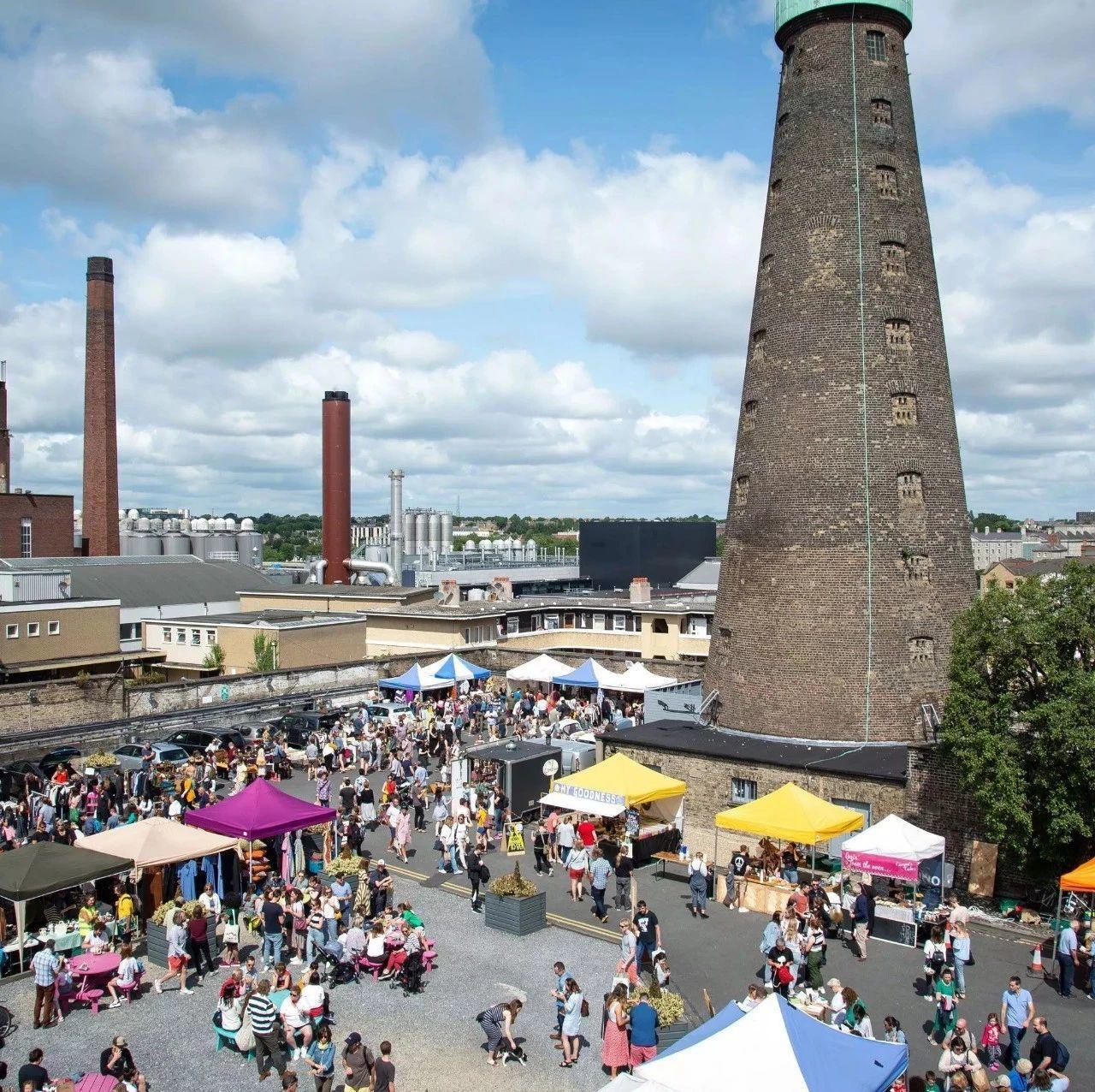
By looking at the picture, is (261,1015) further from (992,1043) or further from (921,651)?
(921,651)

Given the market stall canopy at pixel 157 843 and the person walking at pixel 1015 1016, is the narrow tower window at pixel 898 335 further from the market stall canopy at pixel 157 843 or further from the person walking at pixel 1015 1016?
the market stall canopy at pixel 157 843

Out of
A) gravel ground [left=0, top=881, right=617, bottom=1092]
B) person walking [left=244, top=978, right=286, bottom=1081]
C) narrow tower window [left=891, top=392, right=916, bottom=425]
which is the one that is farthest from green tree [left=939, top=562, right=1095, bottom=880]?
person walking [left=244, top=978, right=286, bottom=1081]

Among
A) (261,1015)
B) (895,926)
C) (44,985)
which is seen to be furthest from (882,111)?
(44,985)

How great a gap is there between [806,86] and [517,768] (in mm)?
19209

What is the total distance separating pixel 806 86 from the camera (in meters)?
27.1

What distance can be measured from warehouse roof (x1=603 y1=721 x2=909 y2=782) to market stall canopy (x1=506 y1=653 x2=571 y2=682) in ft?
33.7

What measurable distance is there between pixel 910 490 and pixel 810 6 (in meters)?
12.8

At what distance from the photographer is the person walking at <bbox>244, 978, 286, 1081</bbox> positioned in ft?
44.9

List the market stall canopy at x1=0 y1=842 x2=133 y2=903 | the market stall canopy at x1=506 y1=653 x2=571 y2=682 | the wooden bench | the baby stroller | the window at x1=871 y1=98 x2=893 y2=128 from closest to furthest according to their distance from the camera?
the wooden bench, the baby stroller, the market stall canopy at x1=0 y1=842 x2=133 y2=903, the window at x1=871 y1=98 x2=893 y2=128, the market stall canopy at x1=506 y1=653 x2=571 y2=682

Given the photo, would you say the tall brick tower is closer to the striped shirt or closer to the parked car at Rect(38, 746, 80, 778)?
the striped shirt

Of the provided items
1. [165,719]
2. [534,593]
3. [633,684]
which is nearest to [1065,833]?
[633,684]

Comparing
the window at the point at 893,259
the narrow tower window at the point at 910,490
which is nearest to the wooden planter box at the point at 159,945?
the narrow tower window at the point at 910,490

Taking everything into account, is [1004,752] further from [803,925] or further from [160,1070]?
[160,1070]

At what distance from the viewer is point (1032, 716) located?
18500 mm
